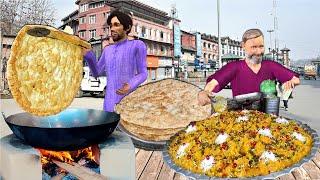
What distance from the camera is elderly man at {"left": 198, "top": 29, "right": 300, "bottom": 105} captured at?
146 inches

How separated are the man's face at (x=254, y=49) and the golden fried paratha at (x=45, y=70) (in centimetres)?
168

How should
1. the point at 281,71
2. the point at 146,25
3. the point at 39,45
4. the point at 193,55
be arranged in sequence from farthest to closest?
the point at 193,55 → the point at 146,25 → the point at 281,71 → the point at 39,45

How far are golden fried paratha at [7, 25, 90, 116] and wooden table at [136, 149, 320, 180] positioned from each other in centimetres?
138

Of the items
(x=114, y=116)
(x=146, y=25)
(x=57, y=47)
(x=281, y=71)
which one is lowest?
(x=114, y=116)

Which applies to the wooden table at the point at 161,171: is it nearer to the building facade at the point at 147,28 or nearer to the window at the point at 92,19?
the building facade at the point at 147,28

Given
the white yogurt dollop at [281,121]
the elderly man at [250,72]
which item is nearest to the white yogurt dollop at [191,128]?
the elderly man at [250,72]

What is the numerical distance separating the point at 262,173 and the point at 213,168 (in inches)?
13.5

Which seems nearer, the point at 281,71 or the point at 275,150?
the point at 275,150

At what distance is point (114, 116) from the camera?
3352 mm

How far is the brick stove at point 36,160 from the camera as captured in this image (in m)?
2.76

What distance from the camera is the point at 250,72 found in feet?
12.4

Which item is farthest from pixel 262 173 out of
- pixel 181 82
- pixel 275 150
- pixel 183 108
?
pixel 181 82

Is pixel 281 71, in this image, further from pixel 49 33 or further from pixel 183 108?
pixel 49 33

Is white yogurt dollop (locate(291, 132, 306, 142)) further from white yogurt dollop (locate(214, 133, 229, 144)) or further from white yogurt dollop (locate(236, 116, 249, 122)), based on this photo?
white yogurt dollop (locate(214, 133, 229, 144))
